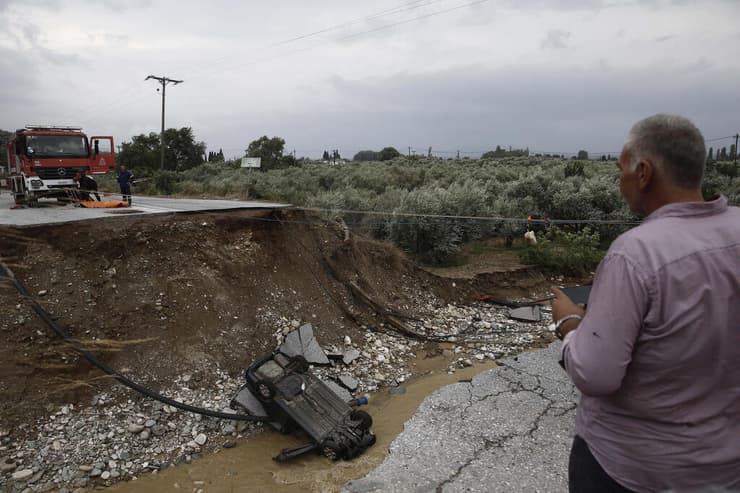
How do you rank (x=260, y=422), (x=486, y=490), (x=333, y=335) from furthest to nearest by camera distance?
(x=333, y=335)
(x=260, y=422)
(x=486, y=490)

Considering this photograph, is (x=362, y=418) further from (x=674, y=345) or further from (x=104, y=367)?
(x=674, y=345)

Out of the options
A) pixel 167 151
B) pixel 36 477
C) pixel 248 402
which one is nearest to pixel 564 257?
pixel 248 402

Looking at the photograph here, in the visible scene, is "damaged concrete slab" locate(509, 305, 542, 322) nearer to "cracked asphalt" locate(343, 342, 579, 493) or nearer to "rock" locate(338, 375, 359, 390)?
"cracked asphalt" locate(343, 342, 579, 493)

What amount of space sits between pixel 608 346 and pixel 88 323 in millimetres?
6427

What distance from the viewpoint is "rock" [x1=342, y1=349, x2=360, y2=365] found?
273 inches

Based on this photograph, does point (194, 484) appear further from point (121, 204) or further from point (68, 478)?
point (121, 204)

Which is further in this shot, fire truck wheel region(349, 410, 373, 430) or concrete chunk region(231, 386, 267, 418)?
concrete chunk region(231, 386, 267, 418)

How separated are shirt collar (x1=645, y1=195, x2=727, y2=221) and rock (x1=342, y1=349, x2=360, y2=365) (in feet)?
19.0

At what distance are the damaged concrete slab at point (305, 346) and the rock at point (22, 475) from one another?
3.01m

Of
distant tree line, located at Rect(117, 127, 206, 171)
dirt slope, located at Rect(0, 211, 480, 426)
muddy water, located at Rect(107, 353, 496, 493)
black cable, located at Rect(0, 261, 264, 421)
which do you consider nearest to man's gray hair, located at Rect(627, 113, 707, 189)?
muddy water, located at Rect(107, 353, 496, 493)

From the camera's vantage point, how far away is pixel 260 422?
17.6ft

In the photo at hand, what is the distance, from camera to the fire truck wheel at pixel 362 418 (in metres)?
4.95

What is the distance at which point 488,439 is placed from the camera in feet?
14.5

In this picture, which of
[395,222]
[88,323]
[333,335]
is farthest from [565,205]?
[88,323]
